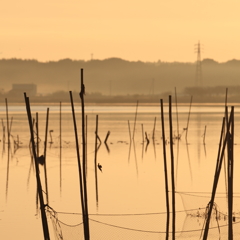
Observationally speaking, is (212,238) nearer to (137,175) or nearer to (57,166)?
(137,175)

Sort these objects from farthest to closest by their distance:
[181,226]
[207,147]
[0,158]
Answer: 1. [207,147]
2. [0,158]
3. [181,226]

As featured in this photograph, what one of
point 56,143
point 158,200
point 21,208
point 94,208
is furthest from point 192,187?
point 56,143

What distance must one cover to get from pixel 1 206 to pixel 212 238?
4865 millimetres

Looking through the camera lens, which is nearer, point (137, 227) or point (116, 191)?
point (137, 227)

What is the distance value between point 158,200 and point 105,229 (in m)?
4.77

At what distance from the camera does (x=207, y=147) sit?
26484 millimetres

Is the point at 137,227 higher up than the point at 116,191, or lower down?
higher up

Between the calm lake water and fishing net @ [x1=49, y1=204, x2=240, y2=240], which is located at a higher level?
fishing net @ [x1=49, y1=204, x2=240, y2=240]

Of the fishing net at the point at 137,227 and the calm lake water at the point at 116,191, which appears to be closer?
the fishing net at the point at 137,227

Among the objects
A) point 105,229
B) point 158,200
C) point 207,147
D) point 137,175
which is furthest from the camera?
point 207,147

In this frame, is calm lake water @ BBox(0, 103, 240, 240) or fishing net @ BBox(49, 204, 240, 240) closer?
fishing net @ BBox(49, 204, 240, 240)

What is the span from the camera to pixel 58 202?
13.8 meters

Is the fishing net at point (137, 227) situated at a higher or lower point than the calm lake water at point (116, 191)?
higher

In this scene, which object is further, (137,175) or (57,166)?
(57,166)
